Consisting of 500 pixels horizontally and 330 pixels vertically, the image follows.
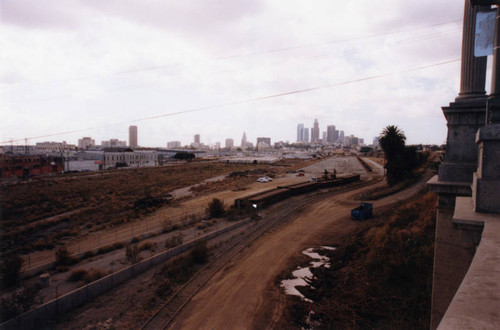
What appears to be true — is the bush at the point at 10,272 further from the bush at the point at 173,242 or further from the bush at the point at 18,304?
the bush at the point at 173,242

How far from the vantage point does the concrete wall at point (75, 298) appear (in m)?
10.4

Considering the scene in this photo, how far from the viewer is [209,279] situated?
46.5 feet

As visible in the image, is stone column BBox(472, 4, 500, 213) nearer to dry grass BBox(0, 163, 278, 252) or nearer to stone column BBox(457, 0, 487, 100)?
stone column BBox(457, 0, 487, 100)

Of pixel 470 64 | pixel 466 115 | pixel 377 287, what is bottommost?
pixel 377 287

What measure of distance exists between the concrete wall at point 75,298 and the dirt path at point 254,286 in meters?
4.05

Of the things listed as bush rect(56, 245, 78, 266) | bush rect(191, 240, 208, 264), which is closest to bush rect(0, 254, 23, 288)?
bush rect(56, 245, 78, 266)

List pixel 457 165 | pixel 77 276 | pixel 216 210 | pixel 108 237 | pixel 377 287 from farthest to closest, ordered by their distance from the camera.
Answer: pixel 216 210
pixel 108 237
pixel 77 276
pixel 377 287
pixel 457 165

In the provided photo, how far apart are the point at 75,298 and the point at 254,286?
7595mm

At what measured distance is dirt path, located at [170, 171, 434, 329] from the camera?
35.7 feet

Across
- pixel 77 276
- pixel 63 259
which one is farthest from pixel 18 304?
pixel 63 259

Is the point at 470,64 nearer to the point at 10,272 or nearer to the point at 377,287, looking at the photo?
the point at 377,287

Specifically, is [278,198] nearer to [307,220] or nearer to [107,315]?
[307,220]

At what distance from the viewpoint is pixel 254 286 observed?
524 inches

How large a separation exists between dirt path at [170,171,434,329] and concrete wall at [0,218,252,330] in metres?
4.05
